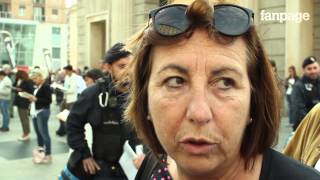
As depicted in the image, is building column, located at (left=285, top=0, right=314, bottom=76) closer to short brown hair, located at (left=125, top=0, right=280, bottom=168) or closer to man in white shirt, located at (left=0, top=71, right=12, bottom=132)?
man in white shirt, located at (left=0, top=71, right=12, bottom=132)

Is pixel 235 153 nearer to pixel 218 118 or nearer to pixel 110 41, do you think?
pixel 218 118

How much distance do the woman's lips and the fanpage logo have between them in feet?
38.5

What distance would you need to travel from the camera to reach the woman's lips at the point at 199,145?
116 centimetres

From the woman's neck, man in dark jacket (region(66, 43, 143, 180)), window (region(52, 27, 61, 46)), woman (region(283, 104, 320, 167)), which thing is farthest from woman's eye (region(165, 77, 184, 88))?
window (region(52, 27, 61, 46))

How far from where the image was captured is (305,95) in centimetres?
738

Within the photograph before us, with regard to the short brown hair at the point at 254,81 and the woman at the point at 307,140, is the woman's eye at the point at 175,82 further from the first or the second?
the woman at the point at 307,140

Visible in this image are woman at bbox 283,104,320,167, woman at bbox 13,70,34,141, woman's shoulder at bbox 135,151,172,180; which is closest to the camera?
woman's shoulder at bbox 135,151,172,180

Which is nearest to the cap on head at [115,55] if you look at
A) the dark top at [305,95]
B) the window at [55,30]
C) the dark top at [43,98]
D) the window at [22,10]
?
the dark top at [305,95]

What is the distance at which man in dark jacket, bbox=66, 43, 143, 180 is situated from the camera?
3.89m

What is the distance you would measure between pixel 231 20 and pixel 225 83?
18 centimetres

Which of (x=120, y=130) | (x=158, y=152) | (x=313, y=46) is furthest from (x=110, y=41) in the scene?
(x=158, y=152)

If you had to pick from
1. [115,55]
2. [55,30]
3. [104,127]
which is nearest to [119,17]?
[115,55]

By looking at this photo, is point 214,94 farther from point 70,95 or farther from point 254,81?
point 70,95

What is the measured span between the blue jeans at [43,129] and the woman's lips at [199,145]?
25.2 feet
